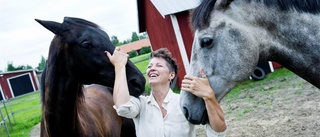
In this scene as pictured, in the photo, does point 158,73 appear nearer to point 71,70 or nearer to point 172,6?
point 71,70

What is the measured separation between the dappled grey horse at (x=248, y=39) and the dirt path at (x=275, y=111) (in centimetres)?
293

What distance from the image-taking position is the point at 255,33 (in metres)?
1.98

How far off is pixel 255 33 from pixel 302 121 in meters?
3.66

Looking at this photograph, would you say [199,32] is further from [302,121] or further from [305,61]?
[302,121]

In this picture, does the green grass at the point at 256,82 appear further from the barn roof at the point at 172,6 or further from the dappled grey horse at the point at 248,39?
the dappled grey horse at the point at 248,39

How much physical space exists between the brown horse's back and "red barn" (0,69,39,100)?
31.2 meters

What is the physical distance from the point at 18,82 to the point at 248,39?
36.4 m

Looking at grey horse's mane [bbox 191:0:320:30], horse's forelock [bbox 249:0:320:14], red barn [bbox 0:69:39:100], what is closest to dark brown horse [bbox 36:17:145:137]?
grey horse's mane [bbox 191:0:320:30]

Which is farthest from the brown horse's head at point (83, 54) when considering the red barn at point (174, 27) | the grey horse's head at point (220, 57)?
the red barn at point (174, 27)

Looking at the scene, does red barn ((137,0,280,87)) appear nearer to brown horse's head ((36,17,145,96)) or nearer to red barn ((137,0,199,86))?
red barn ((137,0,199,86))

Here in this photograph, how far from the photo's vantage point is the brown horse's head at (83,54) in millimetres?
2660

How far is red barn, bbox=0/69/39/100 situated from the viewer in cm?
3297

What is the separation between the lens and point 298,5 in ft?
6.37

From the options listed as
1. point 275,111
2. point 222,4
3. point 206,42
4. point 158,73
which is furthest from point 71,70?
point 275,111
